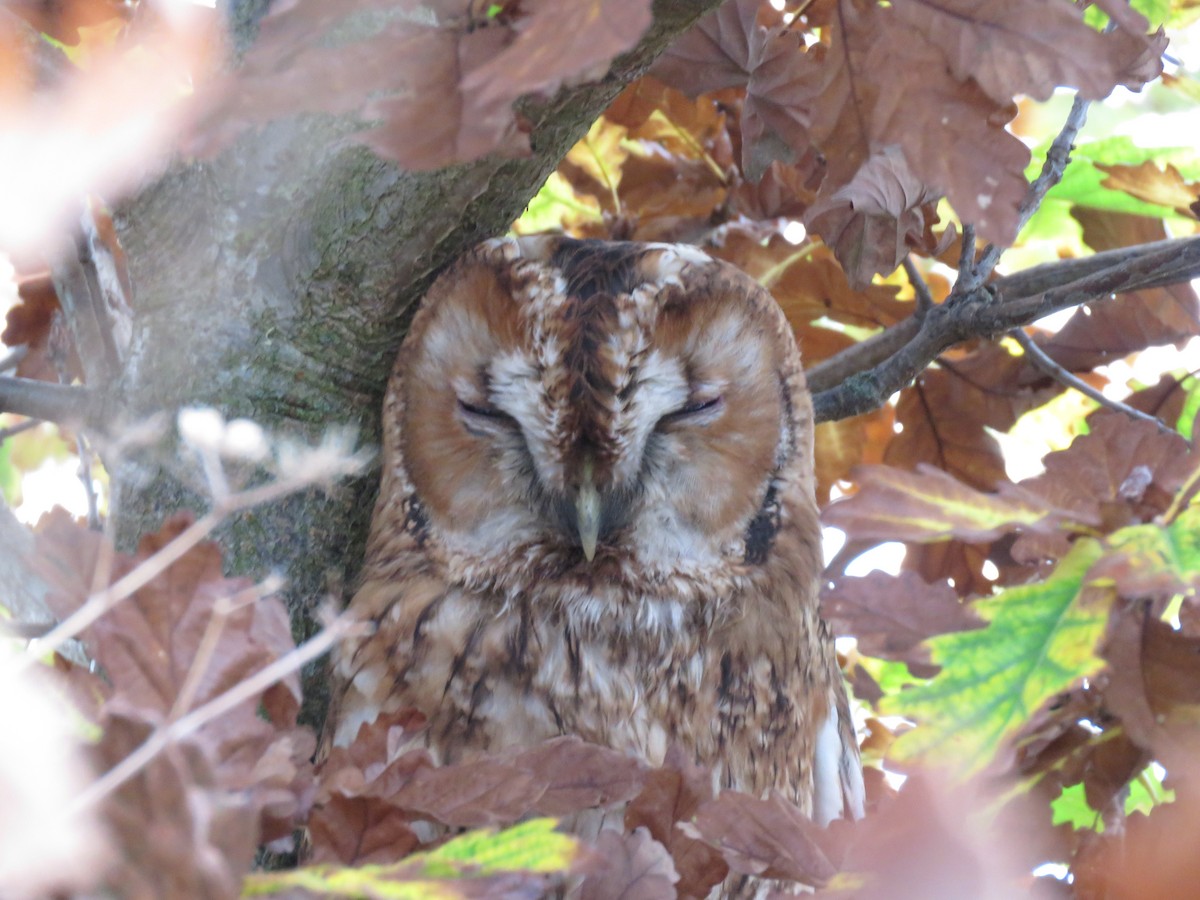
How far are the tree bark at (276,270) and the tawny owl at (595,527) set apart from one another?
9 cm

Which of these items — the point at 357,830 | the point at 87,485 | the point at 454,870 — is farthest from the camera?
the point at 87,485

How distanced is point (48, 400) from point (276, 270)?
313 mm

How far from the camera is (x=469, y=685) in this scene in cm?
139

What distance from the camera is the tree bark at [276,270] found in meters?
1.33

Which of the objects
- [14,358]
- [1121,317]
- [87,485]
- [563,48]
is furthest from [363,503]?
[1121,317]

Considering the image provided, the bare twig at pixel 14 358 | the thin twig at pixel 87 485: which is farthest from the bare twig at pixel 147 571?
the bare twig at pixel 14 358

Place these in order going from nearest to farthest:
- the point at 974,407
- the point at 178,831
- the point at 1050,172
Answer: the point at 178,831 → the point at 1050,172 → the point at 974,407

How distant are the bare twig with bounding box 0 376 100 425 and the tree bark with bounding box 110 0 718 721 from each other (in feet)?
0.16

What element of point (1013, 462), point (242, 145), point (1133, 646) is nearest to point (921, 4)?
point (1133, 646)

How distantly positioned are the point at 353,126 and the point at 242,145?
0.44 feet

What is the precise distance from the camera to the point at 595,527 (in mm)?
A: 1358

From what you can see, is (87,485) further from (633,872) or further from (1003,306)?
(1003,306)

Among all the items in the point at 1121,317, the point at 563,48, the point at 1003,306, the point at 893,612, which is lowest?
the point at 893,612

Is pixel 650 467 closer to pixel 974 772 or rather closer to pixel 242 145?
pixel 242 145
